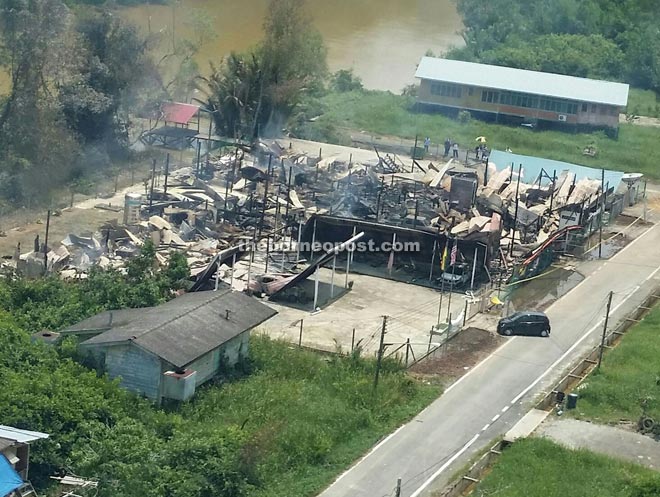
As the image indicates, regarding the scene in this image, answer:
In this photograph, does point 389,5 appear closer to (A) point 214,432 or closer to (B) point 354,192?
(B) point 354,192

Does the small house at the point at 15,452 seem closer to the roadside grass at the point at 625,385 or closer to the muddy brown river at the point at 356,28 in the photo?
the roadside grass at the point at 625,385

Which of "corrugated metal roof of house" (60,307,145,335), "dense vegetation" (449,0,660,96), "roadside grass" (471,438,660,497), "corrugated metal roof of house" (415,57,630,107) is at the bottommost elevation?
"roadside grass" (471,438,660,497)

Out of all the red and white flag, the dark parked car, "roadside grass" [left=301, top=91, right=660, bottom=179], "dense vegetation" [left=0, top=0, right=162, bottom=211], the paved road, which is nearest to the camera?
the paved road

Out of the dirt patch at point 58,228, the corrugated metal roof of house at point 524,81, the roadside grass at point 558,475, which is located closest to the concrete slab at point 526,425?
the roadside grass at point 558,475

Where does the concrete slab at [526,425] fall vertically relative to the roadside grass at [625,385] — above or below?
below

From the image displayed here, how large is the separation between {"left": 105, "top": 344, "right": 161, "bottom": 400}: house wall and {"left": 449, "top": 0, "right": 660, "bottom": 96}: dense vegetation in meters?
31.0

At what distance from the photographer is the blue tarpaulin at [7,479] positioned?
15477mm

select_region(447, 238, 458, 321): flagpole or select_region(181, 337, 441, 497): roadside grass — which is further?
select_region(447, 238, 458, 321): flagpole

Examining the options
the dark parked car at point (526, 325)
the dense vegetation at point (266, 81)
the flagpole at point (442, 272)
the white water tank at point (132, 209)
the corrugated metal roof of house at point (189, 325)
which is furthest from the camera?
the dense vegetation at point (266, 81)

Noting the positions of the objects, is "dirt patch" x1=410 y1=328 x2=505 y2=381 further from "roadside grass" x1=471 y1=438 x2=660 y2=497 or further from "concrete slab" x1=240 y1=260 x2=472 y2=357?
"roadside grass" x1=471 y1=438 x2=660 y2=497

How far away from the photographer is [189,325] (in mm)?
20141

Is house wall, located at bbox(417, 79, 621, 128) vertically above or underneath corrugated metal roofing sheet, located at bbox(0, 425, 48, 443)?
above

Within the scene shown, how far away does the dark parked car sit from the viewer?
938 inches

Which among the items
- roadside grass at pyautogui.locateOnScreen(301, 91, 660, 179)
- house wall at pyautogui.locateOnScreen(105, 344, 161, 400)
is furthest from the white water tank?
roadside grass at pyautogui.locateOnScreen(301, 91, 660, 179)
